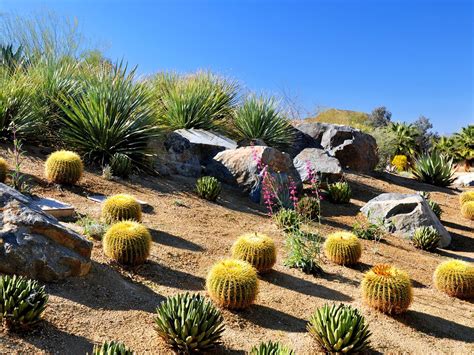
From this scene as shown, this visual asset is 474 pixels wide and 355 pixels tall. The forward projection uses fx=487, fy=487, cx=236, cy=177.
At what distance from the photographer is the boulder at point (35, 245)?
4.70 meters

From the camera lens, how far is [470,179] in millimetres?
18750

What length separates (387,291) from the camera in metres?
5.55

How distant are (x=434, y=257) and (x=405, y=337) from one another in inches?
156

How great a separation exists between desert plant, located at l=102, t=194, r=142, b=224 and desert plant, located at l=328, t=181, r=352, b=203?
19.2ft

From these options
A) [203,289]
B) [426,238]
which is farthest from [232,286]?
[426,238]

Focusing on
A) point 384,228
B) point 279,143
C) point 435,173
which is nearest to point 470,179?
point 435,173

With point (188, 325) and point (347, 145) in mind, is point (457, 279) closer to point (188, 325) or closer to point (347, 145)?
point (188, 325)

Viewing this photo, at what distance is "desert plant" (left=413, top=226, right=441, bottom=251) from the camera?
9077 mm

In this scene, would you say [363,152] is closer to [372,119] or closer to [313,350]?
[313,350]

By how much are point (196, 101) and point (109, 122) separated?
3.98 metres

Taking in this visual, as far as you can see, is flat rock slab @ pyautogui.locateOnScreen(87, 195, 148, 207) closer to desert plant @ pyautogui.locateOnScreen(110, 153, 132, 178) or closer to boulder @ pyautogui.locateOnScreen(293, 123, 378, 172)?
desert plant @ pyautogui.locateOnScreen(110, 153, 132, 178)

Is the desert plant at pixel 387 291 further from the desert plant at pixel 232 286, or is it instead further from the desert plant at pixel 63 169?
the desert plant at pixel 63 169

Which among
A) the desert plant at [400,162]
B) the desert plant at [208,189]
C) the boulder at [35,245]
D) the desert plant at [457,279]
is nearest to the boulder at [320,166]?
the desert plant at [208,189]

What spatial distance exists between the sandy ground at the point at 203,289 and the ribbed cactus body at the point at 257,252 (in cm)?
23
